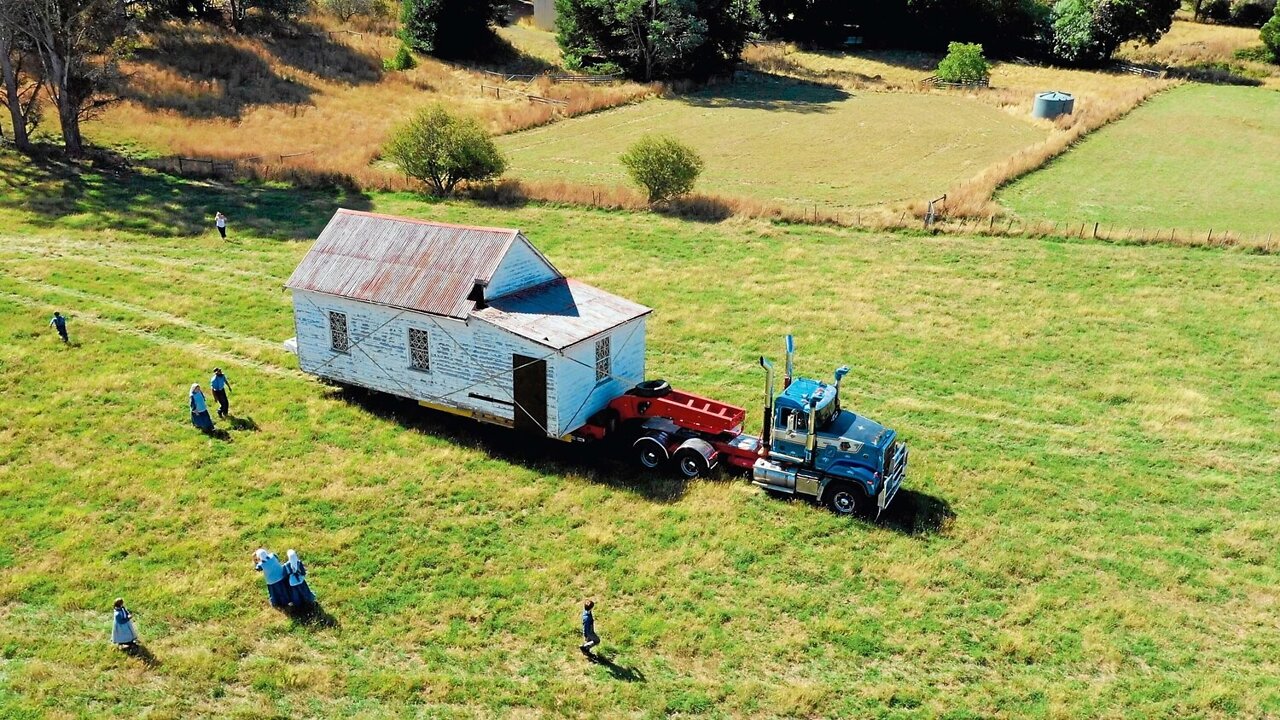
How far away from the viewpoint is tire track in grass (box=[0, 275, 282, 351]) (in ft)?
97.1

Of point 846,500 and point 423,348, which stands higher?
point 423,348

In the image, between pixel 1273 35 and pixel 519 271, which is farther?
pixel 1273 35

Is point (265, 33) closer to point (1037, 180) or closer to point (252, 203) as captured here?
point (252, 203)

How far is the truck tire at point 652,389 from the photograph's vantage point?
2336 cm

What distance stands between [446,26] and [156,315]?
5409 centimetres

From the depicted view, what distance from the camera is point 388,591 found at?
59.9 feet

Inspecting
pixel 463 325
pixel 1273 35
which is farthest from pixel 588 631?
pixel 1273 35

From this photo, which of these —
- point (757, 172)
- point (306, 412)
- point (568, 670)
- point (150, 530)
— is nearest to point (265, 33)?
point (757, 172)

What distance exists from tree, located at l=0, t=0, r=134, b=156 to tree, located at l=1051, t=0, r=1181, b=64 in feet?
249

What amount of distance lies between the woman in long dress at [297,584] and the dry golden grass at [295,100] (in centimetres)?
3388

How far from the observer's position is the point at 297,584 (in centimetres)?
1745

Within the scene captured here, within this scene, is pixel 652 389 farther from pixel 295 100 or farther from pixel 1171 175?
pixel 295 100

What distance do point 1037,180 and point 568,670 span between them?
42.5 metres

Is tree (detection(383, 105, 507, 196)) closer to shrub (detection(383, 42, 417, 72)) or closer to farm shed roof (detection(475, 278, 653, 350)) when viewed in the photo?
farm shed roof (detection(475, 278, 653, 350))
